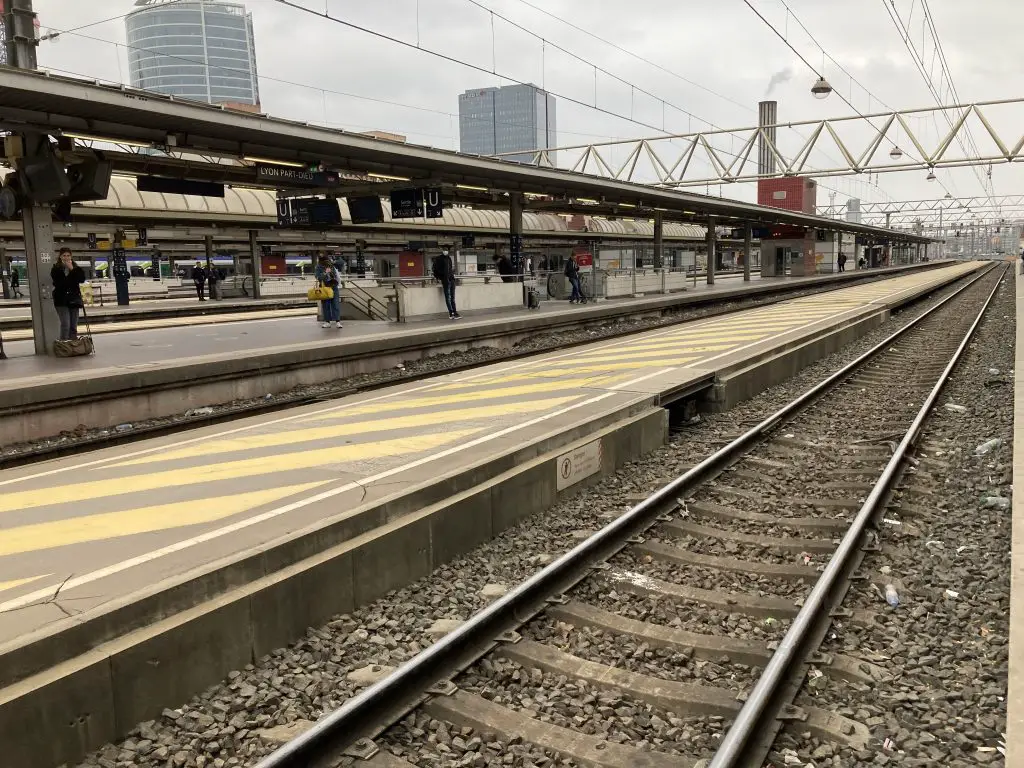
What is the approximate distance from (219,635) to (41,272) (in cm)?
1070

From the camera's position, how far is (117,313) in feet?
81.4

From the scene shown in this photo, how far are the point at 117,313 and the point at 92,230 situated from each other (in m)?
6.92

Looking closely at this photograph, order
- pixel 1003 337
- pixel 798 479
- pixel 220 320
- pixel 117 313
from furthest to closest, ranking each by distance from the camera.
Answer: pixel 117 313 → pixel 220 320 → pixel 1003 337 → pixel 798 479

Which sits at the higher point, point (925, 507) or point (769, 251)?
point (769, 251)

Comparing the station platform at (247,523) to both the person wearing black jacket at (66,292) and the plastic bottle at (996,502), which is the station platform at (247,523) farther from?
the person wearing black jacket at (66,292)

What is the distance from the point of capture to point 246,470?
6.48 metres

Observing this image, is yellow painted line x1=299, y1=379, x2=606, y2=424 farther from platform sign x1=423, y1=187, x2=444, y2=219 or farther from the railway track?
platform sign x1=423, y1=187, x2=444, y2=219

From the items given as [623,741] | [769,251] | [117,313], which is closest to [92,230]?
[117,313]

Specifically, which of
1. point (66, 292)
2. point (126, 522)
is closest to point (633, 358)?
point (126, 522)

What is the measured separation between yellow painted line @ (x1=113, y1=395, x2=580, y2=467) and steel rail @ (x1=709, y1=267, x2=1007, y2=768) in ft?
11.5

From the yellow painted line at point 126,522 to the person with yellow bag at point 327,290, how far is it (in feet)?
40.1

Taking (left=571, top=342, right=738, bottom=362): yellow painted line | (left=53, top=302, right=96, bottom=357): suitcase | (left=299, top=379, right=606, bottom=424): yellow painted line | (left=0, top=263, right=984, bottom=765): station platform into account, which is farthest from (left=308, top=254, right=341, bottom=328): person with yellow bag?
(left=0, top=263, right=984, bottom=765): station platform

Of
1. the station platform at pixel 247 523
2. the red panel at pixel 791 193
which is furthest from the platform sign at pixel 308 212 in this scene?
the red panel at pixel 791 193

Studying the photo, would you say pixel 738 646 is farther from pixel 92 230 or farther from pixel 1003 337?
pixel 92 230
